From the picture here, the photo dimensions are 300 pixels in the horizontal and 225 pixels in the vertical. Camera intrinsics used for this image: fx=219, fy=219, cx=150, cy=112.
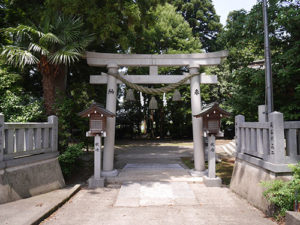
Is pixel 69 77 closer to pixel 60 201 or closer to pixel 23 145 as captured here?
pixel 23 145

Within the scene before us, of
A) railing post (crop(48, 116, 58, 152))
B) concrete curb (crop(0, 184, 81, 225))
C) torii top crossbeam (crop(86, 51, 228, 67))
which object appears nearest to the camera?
concrete curb (crop(0, 184, 81, 225))

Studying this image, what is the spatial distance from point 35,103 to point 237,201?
7.24 meters

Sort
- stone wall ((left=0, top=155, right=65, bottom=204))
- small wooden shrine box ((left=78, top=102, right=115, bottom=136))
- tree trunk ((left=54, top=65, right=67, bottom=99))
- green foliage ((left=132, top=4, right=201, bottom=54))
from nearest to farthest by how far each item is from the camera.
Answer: stone wall ((left=0, top=155, right=65, bottom=204)) < small wooden shrine box ((left=78, top=102, right=115, bottom=136)) < tree trunk ((left=54, top=65, right=67, bottom=99)) < green foliage ((left=132, top=4, right=201, bottom=54))

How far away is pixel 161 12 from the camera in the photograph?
69.9 ft

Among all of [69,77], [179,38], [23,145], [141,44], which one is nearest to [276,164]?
[23,145]

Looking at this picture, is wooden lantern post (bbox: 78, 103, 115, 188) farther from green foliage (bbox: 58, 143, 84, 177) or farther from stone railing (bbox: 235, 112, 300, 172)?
stone railing (bbox: 235, 112, 300, 172)

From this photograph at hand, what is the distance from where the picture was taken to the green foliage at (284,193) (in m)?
3.81

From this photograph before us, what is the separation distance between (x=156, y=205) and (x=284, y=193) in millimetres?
2777

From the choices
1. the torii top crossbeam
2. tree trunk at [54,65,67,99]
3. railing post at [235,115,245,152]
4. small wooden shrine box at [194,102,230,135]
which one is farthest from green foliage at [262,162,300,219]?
tree trunk at [54,65,67,99]

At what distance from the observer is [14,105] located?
24.2 feet

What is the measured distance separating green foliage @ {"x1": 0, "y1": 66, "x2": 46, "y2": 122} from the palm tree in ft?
1.74

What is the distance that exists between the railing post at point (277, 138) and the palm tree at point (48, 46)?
6065 mm

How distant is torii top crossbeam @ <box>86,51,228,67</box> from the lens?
7.86 metres

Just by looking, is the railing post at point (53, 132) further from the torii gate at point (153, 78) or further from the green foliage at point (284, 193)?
the green foliage at point (284, 193)
